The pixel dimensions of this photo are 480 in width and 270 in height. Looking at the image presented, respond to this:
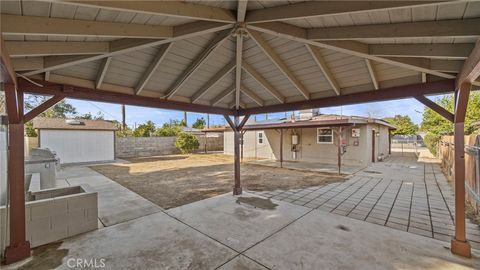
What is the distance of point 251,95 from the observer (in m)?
5.26

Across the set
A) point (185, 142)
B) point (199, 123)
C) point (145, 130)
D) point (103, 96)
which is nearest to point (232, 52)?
point (103, 96)

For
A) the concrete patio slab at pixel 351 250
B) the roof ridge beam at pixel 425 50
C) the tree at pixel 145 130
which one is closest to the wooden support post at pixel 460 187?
the concrete patio slab at pixel 351 250

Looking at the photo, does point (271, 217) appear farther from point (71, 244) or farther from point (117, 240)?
point (71, 244)

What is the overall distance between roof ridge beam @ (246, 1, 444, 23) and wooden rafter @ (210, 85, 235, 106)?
2.73 m

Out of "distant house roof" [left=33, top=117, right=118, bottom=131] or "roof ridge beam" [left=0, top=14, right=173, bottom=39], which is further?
"distant house roof" [left=33, top=117, right=118, bottom=131]

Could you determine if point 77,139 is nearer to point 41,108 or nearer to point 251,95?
point 41,108

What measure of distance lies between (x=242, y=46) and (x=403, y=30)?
2.05 meters

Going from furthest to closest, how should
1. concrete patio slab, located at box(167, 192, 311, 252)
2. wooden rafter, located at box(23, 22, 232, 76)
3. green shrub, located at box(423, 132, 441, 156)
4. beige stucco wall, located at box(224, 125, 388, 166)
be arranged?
green shrub, located at box(423, 132, 441, 156), beige stucco wall, located at box(224, 125, 388, 166), concrete patio slab, located at box(167, 192, 311, 252), wooden rafter, located at box(23, 22, 232, 76)

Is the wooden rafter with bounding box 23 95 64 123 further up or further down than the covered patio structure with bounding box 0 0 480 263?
further down

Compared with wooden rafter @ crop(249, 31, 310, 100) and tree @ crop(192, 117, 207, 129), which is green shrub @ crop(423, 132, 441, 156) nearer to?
wooden rafter @ crop(249, 31, 310, 100)

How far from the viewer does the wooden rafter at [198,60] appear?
2857 millimetres

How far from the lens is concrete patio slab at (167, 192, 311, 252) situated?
349 centimetres


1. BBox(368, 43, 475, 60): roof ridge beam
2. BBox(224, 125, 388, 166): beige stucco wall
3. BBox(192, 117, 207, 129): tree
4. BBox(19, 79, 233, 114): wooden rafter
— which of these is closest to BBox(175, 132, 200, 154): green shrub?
BBox(224, 125, 388, 166): beige stucco wall

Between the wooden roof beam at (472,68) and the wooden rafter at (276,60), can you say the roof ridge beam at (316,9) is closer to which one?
the wooden rafter at (276,60)
